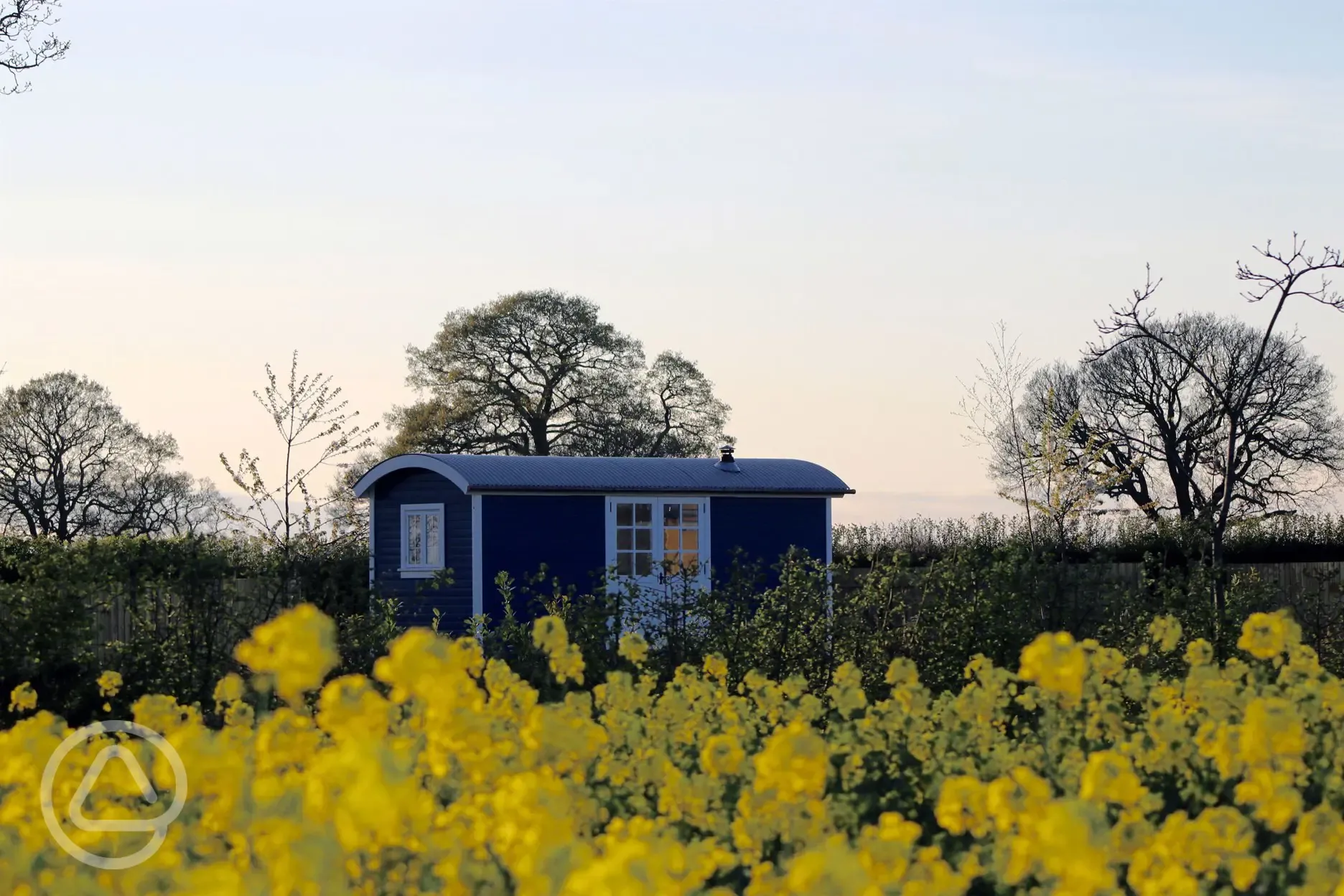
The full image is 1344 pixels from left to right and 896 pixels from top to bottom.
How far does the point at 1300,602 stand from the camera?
10766 millimetres

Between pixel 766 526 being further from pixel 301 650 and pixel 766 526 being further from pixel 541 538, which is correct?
pixel 301 650

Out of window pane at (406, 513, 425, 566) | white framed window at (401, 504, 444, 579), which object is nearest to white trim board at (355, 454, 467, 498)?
white framed window at (401, 504, 444, 579)

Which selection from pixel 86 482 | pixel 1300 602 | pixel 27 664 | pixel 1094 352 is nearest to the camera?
pixel 27 664

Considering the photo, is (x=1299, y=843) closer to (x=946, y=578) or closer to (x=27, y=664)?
(x=946, y=578)

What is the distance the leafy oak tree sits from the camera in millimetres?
35500

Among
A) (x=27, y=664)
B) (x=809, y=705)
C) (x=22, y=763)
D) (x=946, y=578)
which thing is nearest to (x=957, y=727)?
(x=809, y=705)

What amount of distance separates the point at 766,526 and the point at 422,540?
13.4 ft

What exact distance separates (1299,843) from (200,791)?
260 centimetres

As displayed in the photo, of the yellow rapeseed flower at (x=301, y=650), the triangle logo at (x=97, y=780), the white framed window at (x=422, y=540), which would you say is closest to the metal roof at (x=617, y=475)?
the white framed window at (x=422, y=540)

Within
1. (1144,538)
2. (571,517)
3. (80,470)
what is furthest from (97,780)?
(80,470)

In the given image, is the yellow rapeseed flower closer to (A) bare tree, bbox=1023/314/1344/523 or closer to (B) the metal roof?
(B) the metal roof

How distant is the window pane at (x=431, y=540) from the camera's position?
18.4 m

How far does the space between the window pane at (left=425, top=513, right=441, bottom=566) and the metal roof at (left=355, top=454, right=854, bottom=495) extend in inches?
23.4

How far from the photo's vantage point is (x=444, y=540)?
18.2 m
